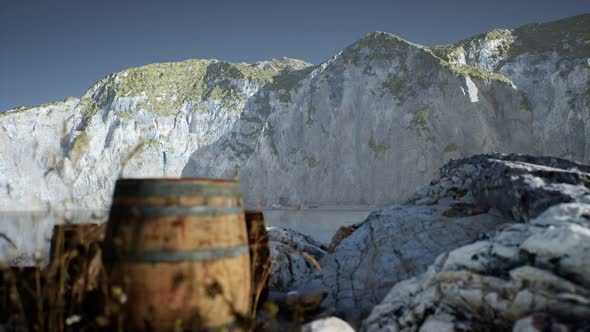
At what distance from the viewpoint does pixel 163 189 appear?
2.19 metres

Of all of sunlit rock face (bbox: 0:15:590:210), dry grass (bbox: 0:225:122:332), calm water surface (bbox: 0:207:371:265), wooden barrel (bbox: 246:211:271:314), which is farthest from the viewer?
sunlit rock face (bbox: 0:15:590:210)

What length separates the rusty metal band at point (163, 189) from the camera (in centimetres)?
219

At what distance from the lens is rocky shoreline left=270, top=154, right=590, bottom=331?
2594 millimetres

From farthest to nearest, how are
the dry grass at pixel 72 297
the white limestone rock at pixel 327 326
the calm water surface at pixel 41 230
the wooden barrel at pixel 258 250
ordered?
the wooden barrel at pixel 258 250 < the white limestone rock at pixel 327 326 < the calm water surface at pixel 41 230 < the dry grass at pixel 72 297

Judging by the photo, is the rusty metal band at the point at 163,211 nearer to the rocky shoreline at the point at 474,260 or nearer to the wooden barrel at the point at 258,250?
the rocky shoreline at the point at 474,260

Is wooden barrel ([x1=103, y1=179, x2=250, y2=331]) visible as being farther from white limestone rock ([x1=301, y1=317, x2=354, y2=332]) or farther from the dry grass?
white limestone rock ([x1=301, y1=317, x2=354, y2=332])

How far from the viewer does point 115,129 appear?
222 ft

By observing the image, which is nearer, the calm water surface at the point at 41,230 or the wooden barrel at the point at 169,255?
the wooden barrel at the point at 169,255

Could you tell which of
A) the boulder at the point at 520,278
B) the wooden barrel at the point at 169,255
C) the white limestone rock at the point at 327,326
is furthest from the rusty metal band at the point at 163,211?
the boulder at the point at 520,278

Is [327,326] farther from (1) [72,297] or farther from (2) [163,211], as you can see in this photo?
(1) [72,297]

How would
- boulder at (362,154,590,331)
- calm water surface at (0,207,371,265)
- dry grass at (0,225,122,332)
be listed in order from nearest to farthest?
dry grass at (0,225,122,332)
calm water surface at (0,207,371,265)
boulder at (362,154,590,331)

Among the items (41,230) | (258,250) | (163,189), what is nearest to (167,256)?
(163,189)

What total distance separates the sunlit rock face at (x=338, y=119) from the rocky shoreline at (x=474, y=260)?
48.1m

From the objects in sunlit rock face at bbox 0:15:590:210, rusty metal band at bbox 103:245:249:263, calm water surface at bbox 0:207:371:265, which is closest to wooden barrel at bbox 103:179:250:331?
rusty metal band at bbox 103:245:249:263
